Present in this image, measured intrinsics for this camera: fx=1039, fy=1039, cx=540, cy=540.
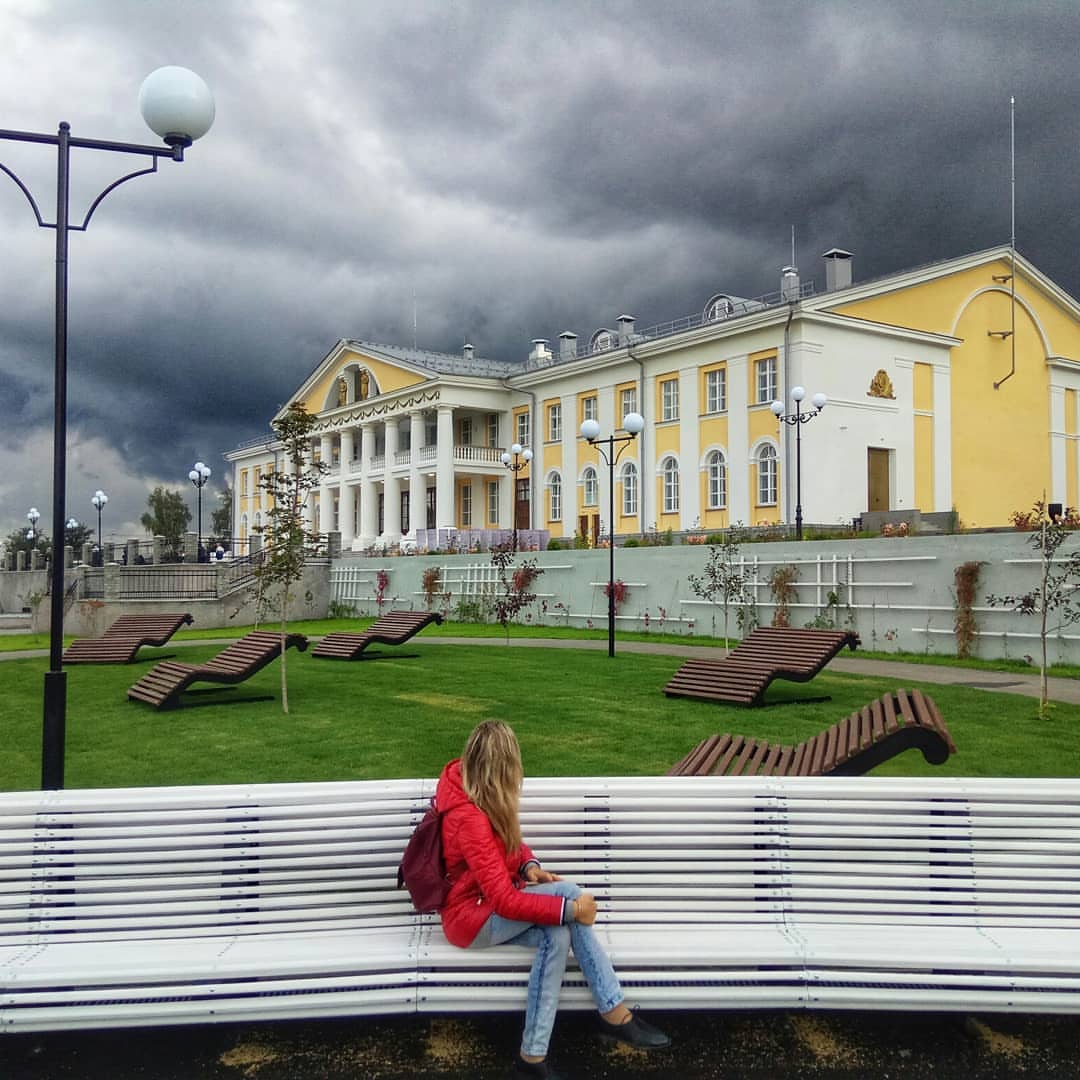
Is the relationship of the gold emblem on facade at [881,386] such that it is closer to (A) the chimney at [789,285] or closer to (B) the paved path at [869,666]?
(A) the chimney at [789,285]

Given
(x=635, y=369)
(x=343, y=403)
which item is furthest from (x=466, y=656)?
(x=343, y=403)

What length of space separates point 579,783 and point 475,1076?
112cm

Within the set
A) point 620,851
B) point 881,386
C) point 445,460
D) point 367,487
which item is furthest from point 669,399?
point 620,851

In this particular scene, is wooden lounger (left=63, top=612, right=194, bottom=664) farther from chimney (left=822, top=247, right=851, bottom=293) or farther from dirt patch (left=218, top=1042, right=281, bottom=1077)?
chimney (left=822, top=247, right=851, bottom=293)

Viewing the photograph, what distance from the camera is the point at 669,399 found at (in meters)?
38.2

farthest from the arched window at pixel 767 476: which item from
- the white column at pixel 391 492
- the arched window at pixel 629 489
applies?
the white column at pixel 391 492

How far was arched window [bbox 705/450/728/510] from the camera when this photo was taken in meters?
35.8

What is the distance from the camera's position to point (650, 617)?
2444 cm

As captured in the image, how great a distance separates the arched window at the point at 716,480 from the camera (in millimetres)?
35844

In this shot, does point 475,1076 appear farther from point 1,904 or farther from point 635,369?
point 635,369

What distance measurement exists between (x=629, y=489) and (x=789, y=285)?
951cm

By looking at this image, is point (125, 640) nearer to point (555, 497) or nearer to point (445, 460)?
point (555, 497)

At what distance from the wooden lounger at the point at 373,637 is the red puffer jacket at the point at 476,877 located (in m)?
14.4

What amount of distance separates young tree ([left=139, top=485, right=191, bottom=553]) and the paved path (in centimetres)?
6991
